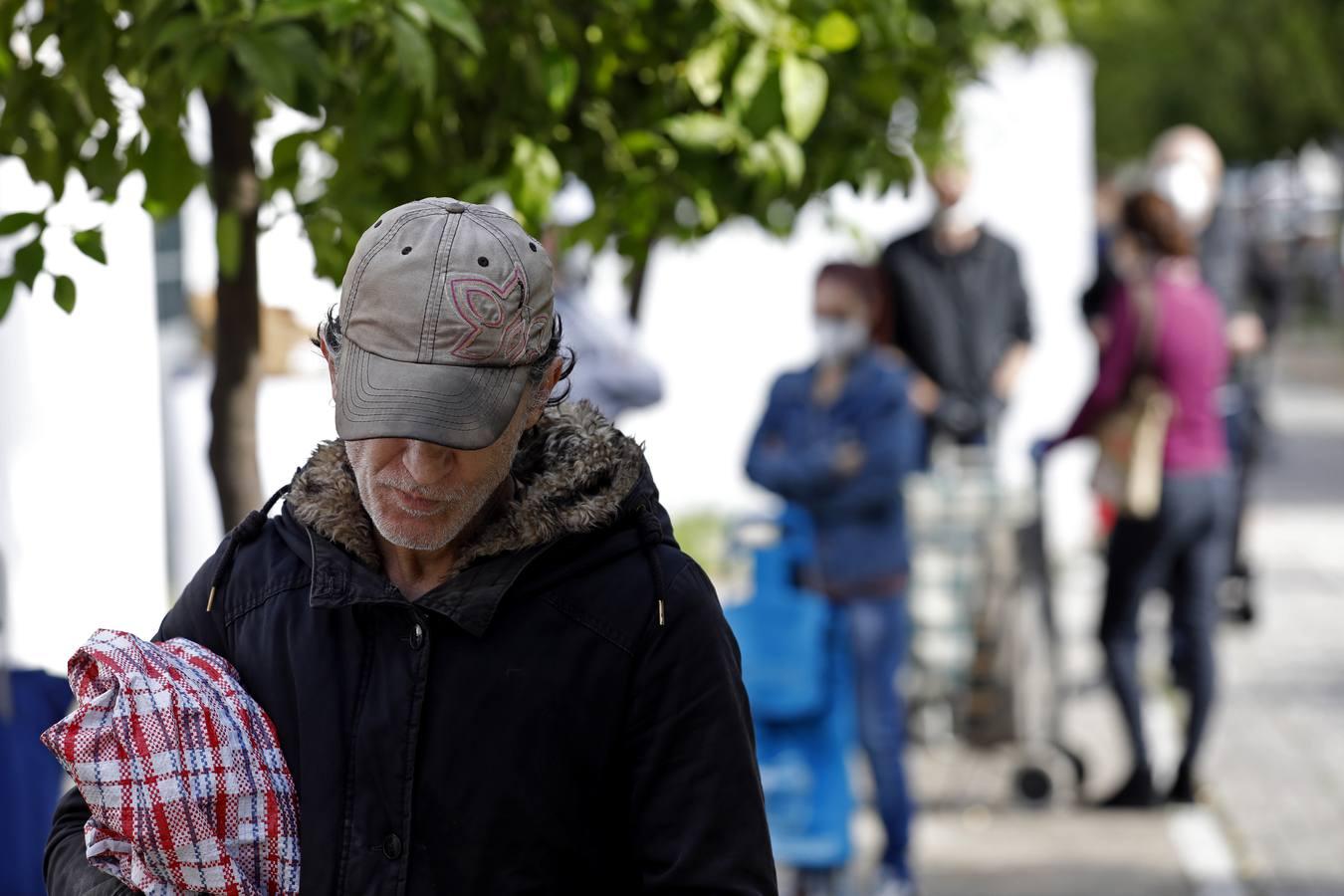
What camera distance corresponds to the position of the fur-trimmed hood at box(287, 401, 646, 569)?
6.67 ft

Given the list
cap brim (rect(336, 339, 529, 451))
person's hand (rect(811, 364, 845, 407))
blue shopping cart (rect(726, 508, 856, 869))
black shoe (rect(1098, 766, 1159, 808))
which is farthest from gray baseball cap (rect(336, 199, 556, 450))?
black shoe (rect(1098, 766, 1159, 808))

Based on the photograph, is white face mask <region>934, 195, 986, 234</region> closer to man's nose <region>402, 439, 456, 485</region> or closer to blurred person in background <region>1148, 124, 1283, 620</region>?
blurred person in background <region>1148, 124, 1283, 620</region>

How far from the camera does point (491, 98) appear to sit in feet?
11.7

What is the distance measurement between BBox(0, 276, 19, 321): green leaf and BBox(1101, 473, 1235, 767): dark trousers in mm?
4837

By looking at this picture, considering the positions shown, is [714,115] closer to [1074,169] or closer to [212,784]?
[212,784]

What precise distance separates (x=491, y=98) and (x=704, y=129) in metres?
0.51

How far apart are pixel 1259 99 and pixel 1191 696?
30.2 meters

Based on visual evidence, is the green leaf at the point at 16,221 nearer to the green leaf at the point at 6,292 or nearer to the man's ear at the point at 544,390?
the green leaf at the point at 6,292

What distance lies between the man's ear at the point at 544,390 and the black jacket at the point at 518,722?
0.26 ft

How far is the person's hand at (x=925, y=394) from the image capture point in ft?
25.8

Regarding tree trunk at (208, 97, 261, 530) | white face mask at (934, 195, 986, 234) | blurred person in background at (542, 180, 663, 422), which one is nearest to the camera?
tree trunk at (208, 97, 261, 530)

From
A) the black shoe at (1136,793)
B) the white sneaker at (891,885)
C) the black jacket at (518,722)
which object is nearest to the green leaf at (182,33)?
the black jacket at (518,722)

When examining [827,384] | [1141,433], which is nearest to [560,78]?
[827,384]

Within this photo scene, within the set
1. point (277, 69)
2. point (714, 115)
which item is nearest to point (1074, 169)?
point (714, 115)
